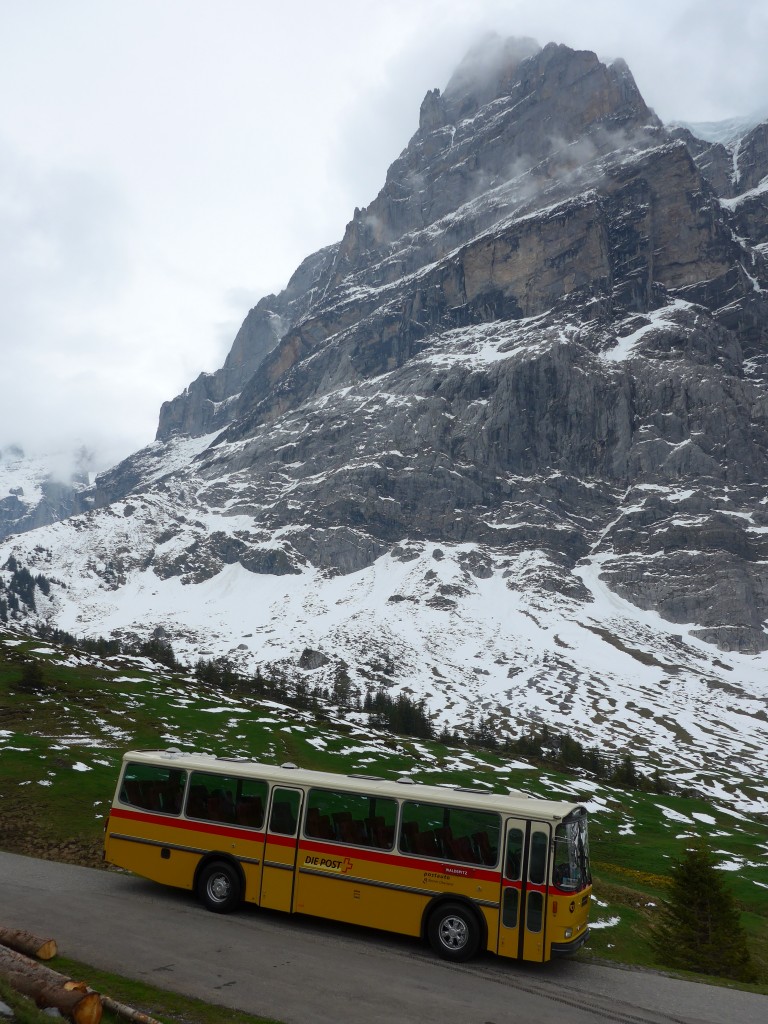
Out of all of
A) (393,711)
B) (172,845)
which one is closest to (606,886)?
(172,845)

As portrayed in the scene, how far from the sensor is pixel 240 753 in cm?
4953

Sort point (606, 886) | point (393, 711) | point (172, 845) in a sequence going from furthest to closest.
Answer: point (393, 711) < point (606, 886) < point (172, 845)

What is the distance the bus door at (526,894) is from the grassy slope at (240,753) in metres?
5.28

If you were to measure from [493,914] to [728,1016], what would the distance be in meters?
5.02

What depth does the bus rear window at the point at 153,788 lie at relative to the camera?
20.4 metres

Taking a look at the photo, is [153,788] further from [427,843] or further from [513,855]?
[513,855]

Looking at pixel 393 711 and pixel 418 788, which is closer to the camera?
pixel 418 788

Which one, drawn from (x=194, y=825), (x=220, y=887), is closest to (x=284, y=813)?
(x=220, y=887)

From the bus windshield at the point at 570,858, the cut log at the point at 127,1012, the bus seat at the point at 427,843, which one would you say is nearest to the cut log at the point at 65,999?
the cut log at the point at 127,1012

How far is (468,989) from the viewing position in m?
14.7

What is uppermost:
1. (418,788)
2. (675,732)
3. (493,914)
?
(418,788)

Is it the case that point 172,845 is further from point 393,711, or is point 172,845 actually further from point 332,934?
point 393,711

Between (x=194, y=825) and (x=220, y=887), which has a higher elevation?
(x=194, y=825)

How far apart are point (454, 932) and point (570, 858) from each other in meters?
3.22
